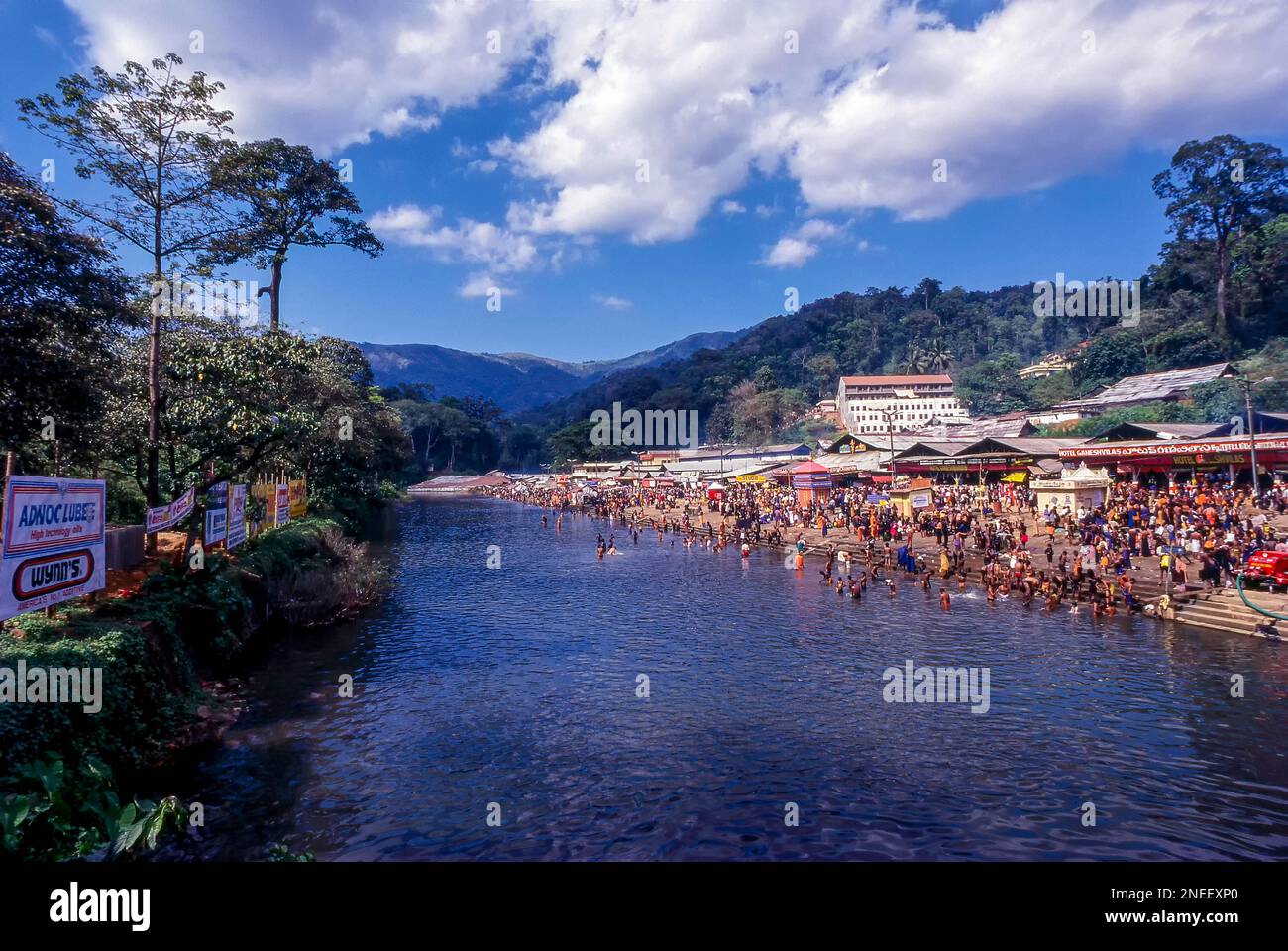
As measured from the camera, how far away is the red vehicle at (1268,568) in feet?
65.8

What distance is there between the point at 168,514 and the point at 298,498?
16.7 meters

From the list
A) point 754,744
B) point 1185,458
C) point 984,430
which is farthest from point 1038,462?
point 754,744

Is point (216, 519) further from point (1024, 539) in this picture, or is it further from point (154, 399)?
point (1024, 539)

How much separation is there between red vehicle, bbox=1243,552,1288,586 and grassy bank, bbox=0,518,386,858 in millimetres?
26940

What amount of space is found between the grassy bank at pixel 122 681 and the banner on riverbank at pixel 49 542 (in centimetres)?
67

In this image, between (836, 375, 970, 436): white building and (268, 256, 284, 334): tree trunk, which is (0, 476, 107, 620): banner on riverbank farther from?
(836, 375, 970, 436): white building

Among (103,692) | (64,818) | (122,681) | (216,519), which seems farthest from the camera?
(216,519)

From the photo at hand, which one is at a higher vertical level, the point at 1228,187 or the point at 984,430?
the point at 1228,187

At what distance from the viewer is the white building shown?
12331cm

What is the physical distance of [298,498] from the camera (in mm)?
32750

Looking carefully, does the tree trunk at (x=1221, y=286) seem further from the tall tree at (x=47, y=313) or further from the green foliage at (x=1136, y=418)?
the tall tree at (x=47, y=313)

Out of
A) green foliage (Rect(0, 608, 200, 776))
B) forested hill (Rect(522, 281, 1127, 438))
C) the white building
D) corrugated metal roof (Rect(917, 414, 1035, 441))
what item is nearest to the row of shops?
corrugated metal roof (Rect(917, 414, 1035, 441))
